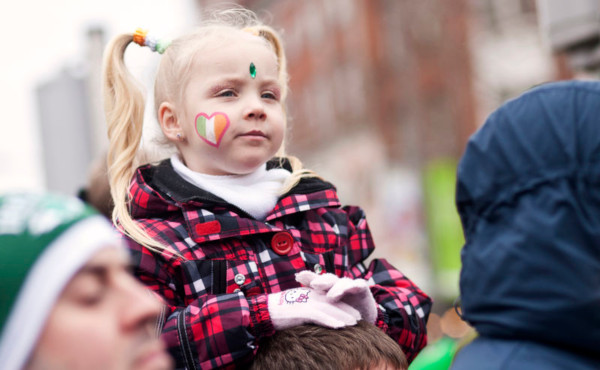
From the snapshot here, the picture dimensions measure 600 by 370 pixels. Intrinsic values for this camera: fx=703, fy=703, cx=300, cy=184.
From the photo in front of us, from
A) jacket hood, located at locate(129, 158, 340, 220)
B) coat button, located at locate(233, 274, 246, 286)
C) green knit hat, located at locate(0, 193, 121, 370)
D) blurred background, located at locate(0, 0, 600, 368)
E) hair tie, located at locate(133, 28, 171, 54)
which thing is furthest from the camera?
blurred background, located at locate(0, 0, 600, 368)

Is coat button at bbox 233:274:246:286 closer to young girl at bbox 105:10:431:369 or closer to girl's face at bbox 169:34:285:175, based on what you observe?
young girl at bbox 105:10:431:369

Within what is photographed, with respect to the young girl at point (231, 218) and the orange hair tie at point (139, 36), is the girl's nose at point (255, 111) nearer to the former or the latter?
the young girl at point (231, 218)

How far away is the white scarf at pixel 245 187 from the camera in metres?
2.10

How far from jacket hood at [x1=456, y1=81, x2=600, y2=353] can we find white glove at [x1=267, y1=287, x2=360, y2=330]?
444 mm

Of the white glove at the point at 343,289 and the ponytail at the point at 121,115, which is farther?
the ponytail at the point at 121,115

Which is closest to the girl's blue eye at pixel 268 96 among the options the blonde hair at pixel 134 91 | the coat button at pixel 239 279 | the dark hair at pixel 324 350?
the blonde hair at pixel 134 91

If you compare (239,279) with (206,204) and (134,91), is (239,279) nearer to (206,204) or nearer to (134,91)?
(206,204)

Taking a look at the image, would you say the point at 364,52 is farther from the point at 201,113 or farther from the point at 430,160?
the point at 201,113

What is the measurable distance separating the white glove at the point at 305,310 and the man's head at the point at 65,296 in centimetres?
66

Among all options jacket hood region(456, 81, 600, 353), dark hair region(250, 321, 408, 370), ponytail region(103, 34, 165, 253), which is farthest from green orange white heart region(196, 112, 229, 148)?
jacket hood region(456, 81, 600, 353)

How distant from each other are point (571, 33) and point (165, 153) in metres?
3.41

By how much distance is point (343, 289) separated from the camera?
1.81 metres

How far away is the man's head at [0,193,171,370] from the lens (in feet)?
3.39

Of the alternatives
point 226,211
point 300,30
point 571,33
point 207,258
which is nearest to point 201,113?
point 226,211
